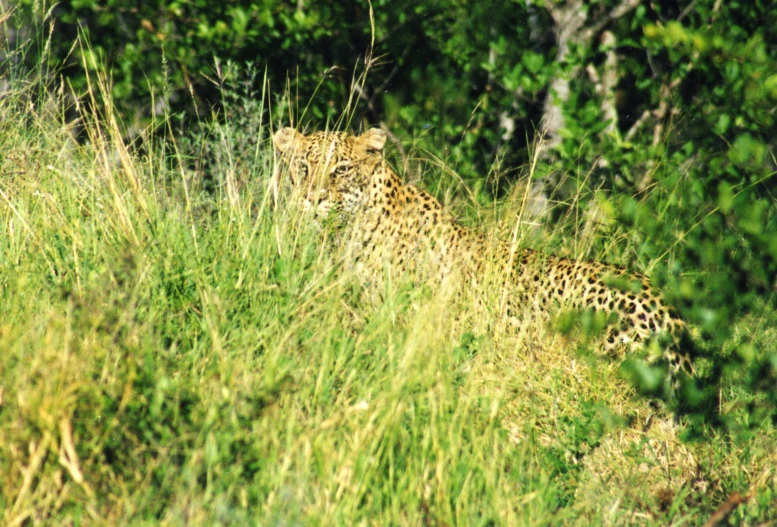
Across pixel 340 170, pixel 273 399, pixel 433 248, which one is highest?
pixel 273 399

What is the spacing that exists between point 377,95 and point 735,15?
3.25 metres

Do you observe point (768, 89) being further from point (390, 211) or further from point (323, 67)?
point (323, 67)

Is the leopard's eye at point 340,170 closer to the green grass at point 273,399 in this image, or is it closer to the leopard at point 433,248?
the leopard at point 433,248

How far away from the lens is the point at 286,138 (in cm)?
557

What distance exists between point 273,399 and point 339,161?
9.20 feet

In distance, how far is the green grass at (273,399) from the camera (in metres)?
2.89

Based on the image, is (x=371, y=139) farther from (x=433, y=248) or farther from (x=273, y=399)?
(x=273, y=399)

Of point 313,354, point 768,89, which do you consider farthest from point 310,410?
point 768,89

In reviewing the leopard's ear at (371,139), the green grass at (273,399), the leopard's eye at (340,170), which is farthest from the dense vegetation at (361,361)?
the leopard's ear at (371,139)

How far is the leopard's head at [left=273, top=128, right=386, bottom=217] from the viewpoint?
558cm

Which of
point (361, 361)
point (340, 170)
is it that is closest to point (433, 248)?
point (340, 170)

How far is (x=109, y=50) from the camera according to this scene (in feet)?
23.0

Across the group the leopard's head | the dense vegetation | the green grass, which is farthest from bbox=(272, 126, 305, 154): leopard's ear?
the green grass

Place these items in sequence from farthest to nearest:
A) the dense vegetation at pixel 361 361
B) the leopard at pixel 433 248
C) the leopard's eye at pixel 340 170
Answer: the leopard's eye at pixel 340 170 → the leopard at pixel 433 248 → the dense vegetation at pixel 361 361
